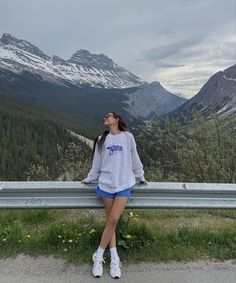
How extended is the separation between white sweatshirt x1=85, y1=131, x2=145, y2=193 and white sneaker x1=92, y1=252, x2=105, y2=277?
0.71 metres

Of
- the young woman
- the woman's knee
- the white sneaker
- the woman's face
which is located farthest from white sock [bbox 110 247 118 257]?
the woman's face

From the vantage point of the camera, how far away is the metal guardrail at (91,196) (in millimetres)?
4465

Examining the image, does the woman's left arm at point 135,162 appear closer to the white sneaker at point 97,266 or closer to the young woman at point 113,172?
the young woman at point 113,172

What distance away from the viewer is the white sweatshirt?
166 inches

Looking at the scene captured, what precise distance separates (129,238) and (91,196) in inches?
25.5

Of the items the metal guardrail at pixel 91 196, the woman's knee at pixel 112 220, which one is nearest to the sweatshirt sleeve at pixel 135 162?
the metal guardrail at pixel 91 196

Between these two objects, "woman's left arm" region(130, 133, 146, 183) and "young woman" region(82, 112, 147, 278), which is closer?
"young woman" region(82, 112, 147, 278)

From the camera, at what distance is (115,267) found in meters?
3.83

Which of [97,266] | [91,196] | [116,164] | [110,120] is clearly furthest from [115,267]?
[110,120]

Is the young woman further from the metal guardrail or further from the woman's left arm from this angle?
the metal guardrail

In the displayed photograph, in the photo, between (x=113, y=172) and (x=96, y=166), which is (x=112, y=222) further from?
(x=96, y=166)

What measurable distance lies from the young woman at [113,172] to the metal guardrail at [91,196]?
0.55ft

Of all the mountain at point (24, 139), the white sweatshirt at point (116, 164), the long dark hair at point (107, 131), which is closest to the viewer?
the white sweatshirt at point (116, 164)

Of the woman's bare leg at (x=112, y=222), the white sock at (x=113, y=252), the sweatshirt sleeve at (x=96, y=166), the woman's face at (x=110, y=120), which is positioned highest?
the woman's face at (x=110, y=120)
